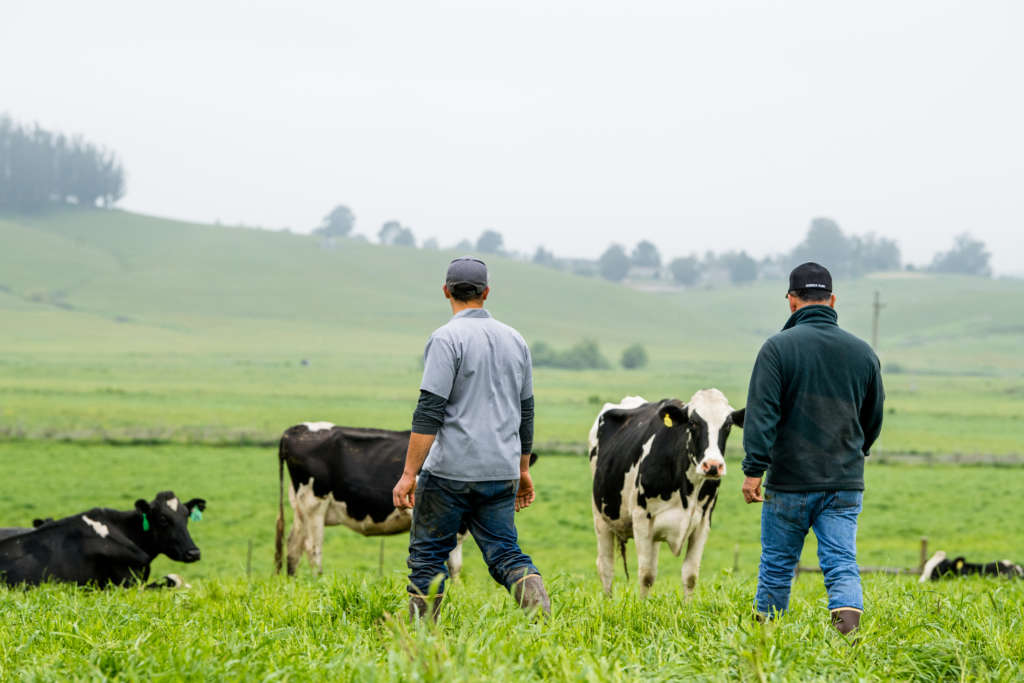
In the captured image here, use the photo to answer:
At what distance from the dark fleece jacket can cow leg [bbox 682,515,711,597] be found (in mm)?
2806

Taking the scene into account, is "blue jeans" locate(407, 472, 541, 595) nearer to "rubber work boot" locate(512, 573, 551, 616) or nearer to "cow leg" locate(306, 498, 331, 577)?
"rubber work boot" locate(512, 573, 551, 616)

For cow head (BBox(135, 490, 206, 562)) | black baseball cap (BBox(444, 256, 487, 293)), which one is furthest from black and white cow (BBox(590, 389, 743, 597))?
cow head (BBox(135, 490, 206, 562))

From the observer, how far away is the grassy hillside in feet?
171

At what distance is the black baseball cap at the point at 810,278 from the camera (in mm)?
6488

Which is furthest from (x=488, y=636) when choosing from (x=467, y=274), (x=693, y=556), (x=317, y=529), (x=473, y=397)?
(x=317, y=529)

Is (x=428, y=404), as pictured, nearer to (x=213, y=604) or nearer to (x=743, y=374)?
(x=213, y=604)

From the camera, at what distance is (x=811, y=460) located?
6238mm

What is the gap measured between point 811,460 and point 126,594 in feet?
18.5

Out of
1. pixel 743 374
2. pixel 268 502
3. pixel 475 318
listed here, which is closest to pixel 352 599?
pixel 475 318

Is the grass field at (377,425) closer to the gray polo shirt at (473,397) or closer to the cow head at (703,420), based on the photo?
the gray polo shirt at (473,397)

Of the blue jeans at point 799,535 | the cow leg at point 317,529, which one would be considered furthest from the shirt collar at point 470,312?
the cow leg at point 317,529

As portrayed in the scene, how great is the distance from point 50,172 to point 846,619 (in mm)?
193360

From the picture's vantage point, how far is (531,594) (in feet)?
19.3

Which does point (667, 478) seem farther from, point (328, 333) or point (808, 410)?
point (328, 333)
